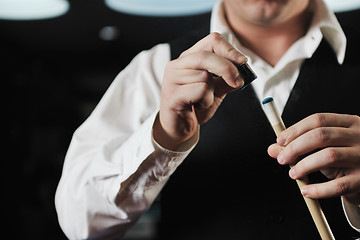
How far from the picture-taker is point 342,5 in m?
0.35

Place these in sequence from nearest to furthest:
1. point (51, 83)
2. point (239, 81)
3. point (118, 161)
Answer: point (239, 81) < point (118, 161) < point (51, 83)

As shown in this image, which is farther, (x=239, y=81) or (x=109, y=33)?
(x=109, y=33)

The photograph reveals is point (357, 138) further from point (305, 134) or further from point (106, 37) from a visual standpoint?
point (106, 37)

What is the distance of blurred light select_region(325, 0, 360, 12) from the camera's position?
324 millimetres

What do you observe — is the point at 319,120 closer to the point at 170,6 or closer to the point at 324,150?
the point at 324,150

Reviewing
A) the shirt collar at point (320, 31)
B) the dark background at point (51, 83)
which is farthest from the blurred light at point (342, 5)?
the dark background at point (51, 83)

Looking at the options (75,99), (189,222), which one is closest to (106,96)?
(75,99)

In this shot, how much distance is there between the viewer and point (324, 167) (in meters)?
0.23

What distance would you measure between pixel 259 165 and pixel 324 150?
72 mm

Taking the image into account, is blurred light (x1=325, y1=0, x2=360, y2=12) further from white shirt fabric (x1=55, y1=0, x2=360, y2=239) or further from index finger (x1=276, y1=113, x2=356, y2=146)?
index finger (x1=276, y1=113, x2=356, y2=146)

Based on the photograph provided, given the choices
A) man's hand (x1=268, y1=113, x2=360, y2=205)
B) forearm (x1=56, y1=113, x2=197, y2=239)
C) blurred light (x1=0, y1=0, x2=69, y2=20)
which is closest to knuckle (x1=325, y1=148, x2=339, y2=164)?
man's hand (x1=268, y1=113, x2=360, y2=205)

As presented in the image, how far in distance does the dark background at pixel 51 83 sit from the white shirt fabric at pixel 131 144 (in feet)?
0.08

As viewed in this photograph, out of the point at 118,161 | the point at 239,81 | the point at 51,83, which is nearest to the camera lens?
the point at 239,81

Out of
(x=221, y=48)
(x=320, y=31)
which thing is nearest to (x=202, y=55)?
(x=221, y=48)
